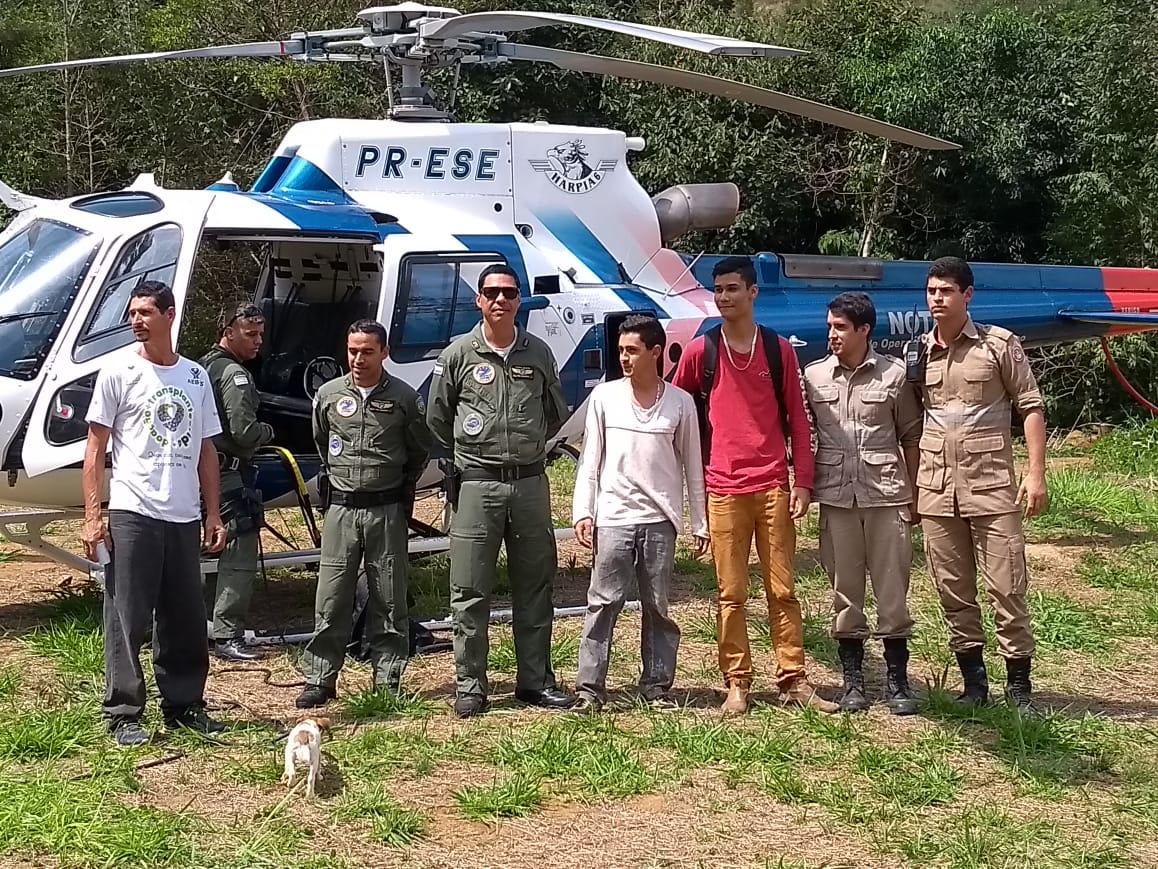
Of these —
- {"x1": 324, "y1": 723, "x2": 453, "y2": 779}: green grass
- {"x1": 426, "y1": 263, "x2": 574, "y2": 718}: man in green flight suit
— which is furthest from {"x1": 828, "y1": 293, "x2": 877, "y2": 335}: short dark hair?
{"x1": 324, "y1": 723, "x2": 453, "y2": 779}: green grass

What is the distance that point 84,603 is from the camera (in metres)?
7.02

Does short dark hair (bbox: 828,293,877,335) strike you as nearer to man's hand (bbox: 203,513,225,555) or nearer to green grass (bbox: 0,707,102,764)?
man's hand (bbox: 203,513,225,555)

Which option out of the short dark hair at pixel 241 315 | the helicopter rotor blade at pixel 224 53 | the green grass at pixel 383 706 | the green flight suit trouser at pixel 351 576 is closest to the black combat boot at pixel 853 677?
the green grass at pixel 383 706

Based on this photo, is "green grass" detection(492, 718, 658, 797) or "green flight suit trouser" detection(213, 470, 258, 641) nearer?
"green grass" detection(492, 718, 658, 797)

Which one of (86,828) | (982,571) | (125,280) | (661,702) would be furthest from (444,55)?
(86,828)

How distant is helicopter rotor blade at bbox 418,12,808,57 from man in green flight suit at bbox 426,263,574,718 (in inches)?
48.9

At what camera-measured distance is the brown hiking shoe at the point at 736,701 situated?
5320 millimetres

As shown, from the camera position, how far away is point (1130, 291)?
9703 mm

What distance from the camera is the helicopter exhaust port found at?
779 centimetres

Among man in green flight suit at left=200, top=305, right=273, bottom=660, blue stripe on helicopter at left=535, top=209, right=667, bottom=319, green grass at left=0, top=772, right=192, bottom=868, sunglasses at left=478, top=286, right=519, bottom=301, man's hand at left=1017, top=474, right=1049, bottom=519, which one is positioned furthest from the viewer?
blue stripe on helicopter at left=535, top=209, right=667, bottom=319

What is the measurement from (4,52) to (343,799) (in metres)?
15.9

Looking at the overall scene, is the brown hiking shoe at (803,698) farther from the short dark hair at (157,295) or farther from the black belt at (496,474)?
the short dark hair at (157,295)

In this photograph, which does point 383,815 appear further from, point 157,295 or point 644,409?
point 157,295

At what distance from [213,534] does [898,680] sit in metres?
2.82
